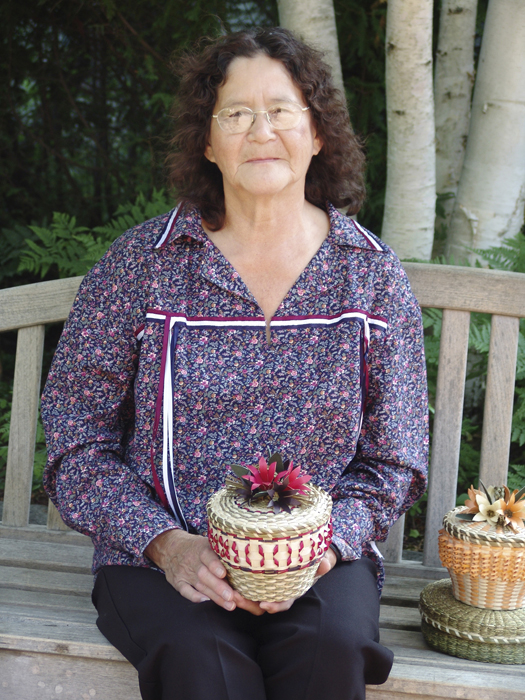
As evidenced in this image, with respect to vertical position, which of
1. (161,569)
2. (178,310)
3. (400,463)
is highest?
(178,310)

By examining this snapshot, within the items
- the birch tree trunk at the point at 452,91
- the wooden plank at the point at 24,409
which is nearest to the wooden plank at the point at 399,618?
the wooden plank at the point at 24,409

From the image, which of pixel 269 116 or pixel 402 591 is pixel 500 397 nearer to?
pixel 402 591

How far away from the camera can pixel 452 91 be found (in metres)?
3.20

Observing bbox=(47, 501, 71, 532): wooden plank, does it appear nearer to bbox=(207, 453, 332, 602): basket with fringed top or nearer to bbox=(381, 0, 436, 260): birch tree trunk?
bbox=(207, 453, 332, 602): basket with fringed top

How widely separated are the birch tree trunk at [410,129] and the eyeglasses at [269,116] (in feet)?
3.20

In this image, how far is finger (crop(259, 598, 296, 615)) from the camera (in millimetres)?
1562

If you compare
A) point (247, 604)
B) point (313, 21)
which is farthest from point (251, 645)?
point (313, 21)

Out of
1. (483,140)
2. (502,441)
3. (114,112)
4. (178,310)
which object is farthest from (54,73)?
(502,441)

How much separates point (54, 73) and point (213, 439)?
3.30 meters

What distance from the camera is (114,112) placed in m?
4.54

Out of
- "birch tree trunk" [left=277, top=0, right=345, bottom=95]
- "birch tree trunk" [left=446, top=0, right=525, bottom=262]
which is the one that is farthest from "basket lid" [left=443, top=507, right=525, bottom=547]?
"birch tree trunk" [left=277, top=0, right=345, bottom=95]

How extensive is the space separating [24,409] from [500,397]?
4.68ft

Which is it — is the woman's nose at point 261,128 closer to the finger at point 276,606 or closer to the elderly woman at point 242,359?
the elderly woman at point 242,359

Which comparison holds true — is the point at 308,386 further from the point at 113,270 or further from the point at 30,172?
the point at 30,172
